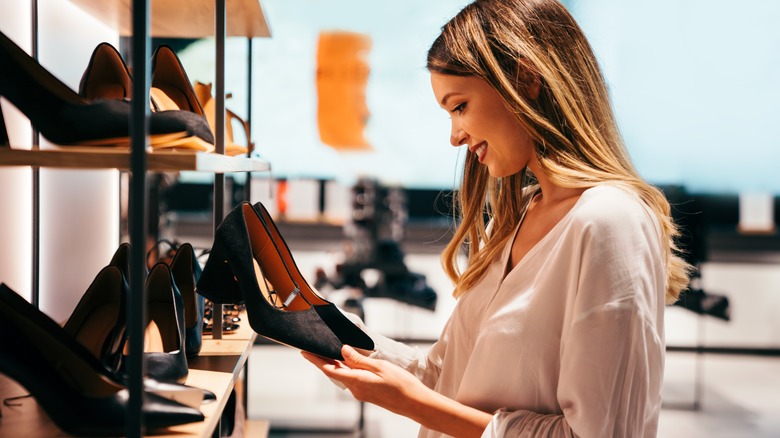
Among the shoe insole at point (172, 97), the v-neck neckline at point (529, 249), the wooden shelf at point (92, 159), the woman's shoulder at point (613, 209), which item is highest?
the shoe insole at point (172, 97)

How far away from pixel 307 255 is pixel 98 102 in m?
4.72

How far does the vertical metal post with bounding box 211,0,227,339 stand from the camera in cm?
131

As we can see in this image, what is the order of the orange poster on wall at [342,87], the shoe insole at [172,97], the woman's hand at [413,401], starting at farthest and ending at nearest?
the orange poster on wall at [342,87] < the shoe insole at [172,97] < the woman's hand at [413,401]

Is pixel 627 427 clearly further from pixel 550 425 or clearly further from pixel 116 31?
pixel 116 31

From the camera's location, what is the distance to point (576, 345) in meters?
1.02

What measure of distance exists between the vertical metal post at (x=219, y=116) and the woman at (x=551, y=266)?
14.2 inches

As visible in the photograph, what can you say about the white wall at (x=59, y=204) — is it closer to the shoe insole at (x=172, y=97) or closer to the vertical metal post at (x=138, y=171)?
the shoe insole at (x=172, y=97)

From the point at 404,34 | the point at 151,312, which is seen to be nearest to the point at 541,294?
the point at 151,312

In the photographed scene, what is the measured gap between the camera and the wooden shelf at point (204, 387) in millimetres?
825

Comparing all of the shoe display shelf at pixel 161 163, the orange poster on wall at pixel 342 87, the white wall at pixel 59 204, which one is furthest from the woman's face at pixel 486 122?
the orange poster on wall at pixel 342 87

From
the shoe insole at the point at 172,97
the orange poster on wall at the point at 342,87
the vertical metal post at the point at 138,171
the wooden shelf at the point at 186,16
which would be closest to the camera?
the vertical metal post at the point at 138,171

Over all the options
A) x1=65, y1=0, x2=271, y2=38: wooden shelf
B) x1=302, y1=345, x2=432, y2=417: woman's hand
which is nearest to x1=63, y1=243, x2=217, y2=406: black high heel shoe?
x1=302, y1=345, x2=432, y2=417: woman's hand

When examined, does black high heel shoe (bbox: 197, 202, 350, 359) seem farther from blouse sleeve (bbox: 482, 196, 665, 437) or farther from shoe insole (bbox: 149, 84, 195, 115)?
blouse sleeve (bbox: 482, 196, 665, 437)

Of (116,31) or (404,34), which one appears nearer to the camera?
(116,31)
